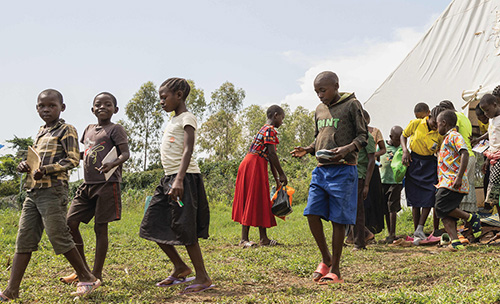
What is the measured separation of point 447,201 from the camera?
221 inches

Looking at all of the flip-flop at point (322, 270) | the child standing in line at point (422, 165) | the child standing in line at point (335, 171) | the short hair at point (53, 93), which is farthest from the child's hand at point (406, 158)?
the short hair at point (53, 93)

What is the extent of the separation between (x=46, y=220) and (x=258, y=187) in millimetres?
3467

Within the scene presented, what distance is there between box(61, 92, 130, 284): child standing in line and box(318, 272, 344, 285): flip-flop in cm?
184

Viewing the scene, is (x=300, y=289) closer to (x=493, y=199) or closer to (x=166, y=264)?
(x=166, y=264)

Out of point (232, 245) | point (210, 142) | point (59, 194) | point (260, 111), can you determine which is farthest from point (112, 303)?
point (260, 111)

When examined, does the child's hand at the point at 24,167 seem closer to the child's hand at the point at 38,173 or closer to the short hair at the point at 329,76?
the child's hand at the point at 38,173

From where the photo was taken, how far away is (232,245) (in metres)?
6.82

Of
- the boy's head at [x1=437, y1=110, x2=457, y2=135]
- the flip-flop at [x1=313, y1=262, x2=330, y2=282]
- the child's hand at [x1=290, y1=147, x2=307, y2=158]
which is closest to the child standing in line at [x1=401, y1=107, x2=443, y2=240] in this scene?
the boy's head at [x1=437, y1=110, x2=457, y2=135]

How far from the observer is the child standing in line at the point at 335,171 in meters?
4.04

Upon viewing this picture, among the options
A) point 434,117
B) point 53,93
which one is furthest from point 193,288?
point 434,117

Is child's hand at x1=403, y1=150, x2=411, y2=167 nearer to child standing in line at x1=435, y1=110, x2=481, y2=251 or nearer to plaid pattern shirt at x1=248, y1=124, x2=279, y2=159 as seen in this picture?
child standing in line at x1=435, y1=110, x2=481, y2=251

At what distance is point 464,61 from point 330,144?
22.0 ft

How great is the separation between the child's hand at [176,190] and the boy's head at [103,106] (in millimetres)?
1117

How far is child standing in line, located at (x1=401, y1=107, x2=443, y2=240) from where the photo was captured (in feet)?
21.4
